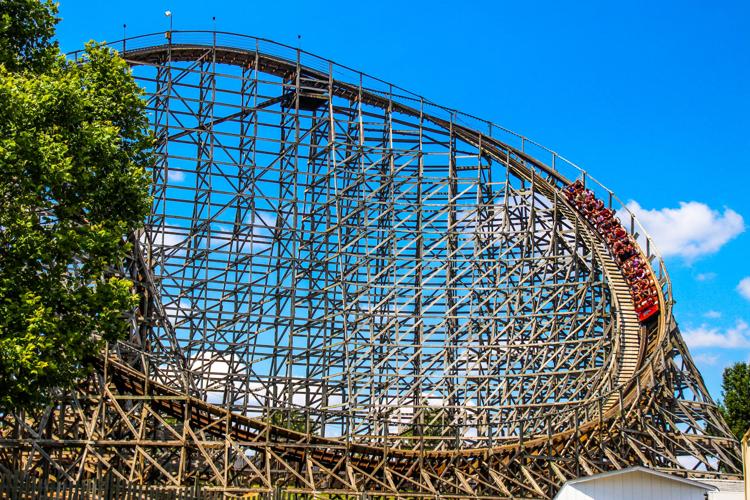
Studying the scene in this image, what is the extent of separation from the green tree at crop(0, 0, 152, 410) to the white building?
8.49m

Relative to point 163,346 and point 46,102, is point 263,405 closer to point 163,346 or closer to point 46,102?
point 163,346

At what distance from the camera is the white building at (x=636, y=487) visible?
18.0 meters

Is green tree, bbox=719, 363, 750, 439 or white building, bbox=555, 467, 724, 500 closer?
white building, bbox=555, 467, 724, 500

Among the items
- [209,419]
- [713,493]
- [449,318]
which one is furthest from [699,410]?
[209,419]

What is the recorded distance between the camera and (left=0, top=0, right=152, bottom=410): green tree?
1445 centimetres

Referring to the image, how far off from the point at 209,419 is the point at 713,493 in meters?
12.4

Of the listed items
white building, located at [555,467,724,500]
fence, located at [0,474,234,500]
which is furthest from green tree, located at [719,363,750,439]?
fence, located at [0,474,234,500]

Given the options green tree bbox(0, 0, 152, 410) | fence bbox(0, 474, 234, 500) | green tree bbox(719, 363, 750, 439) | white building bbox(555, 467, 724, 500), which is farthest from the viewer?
green tree bbox(719, 363, 750, 439)

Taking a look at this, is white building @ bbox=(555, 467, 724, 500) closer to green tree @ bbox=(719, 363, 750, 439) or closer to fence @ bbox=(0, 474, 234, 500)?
fence @ bbox=(0, 474, 234, 500)

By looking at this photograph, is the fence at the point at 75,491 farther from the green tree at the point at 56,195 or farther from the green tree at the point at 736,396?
the green tree at the point at 736,396

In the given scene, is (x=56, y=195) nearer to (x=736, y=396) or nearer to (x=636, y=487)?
(x=636, y=487)

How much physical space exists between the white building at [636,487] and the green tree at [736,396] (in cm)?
2431

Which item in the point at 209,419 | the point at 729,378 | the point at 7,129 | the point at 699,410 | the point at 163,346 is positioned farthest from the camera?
the point at 729,378

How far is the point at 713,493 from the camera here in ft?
59.6
